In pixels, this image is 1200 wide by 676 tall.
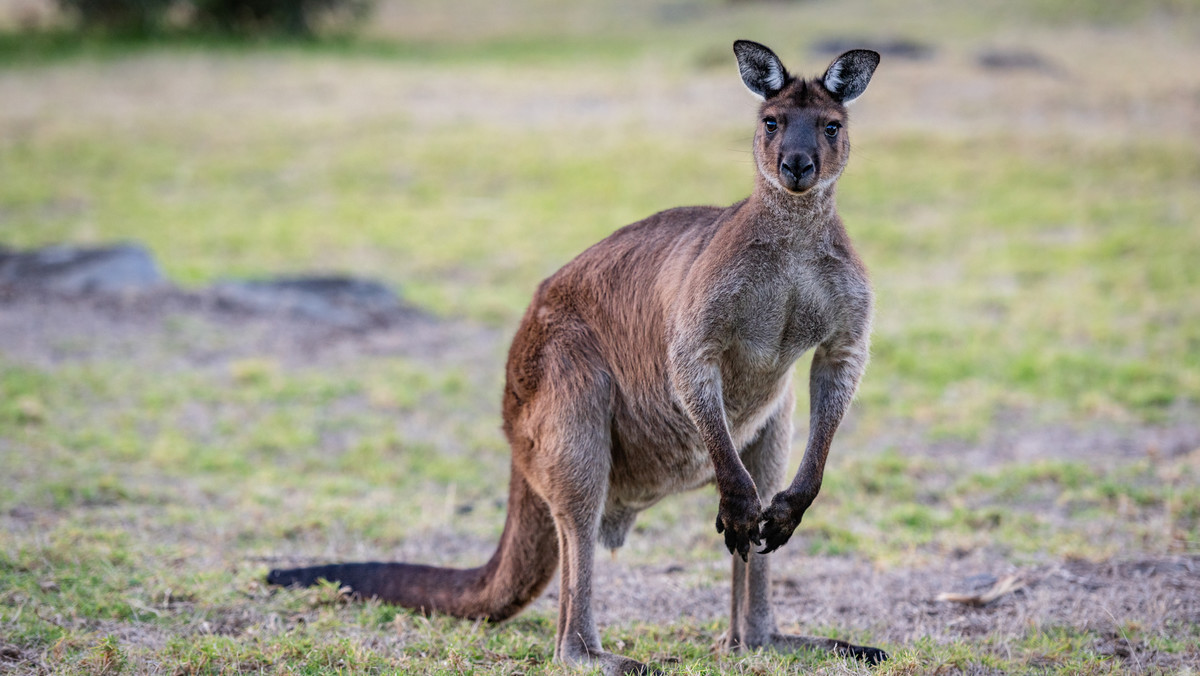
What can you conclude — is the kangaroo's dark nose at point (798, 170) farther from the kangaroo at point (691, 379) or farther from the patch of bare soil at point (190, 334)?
the patch of bare soil at point (190, 334)

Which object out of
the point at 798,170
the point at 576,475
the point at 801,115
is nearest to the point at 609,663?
the point at 576,475

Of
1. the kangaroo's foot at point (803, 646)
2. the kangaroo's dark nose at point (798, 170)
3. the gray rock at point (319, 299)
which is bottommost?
the kangaroo's foot at point (803, 646)

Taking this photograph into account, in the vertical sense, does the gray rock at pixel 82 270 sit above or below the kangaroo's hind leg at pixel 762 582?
above

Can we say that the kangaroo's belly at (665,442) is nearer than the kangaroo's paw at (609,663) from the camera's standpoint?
No

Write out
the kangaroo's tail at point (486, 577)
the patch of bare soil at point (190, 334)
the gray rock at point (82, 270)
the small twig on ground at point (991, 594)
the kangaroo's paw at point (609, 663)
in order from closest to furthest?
1. the kangaroo's paw at point (609, 663)
2. the kangaroo's tail at point (486, 577)
3. the small twig on ground at point (991, 594)
4. the patch of bare soil at point (190, 334)
5. the gray rock at point (82, 270)

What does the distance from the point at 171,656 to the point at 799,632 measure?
2167 mm

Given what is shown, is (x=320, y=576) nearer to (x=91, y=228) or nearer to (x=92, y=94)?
(x=91, y=228)

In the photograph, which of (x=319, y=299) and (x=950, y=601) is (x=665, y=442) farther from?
(x=319, y=299)

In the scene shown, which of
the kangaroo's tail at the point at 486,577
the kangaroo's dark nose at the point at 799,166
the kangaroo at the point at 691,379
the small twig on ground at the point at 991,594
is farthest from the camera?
the small twig on ground at the point at 991,594

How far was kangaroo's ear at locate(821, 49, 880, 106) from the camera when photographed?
3506mm

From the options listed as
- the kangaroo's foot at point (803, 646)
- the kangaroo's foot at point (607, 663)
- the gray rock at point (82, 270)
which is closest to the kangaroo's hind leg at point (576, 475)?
the kangaroo's foot at point (607, 663)

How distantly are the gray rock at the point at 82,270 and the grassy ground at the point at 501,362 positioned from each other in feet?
1.42

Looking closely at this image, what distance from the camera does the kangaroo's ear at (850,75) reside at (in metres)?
3.51

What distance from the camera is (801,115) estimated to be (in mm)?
3441
